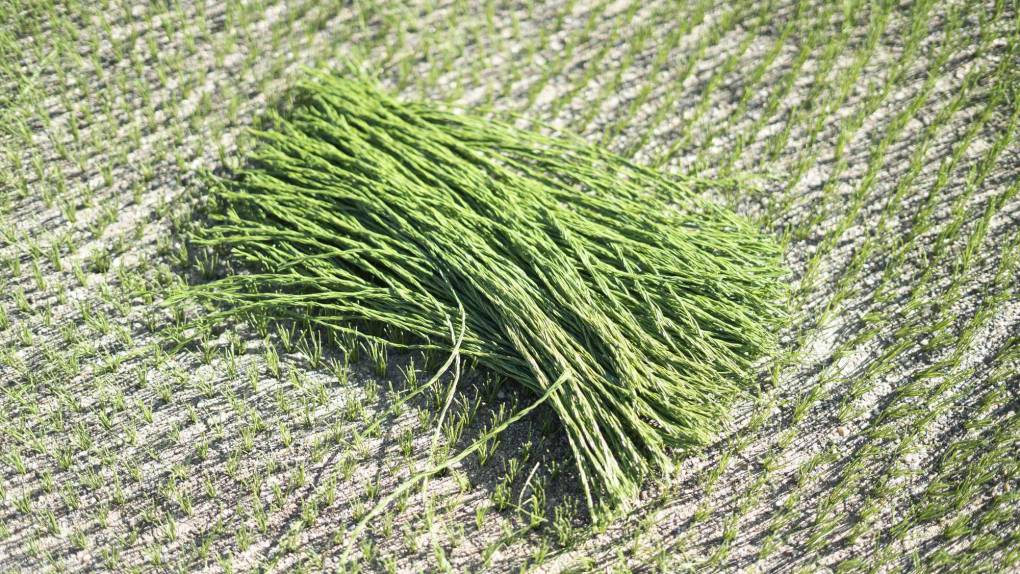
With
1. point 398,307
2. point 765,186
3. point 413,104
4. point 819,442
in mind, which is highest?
point 413,104


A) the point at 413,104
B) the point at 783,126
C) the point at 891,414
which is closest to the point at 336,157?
the point at 413,104

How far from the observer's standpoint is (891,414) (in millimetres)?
2273

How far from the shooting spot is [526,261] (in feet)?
7.73

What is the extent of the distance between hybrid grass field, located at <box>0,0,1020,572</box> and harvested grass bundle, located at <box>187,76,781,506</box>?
0.10 metres

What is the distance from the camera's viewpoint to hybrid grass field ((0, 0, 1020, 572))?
2.07 m

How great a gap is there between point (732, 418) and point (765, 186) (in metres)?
0.89

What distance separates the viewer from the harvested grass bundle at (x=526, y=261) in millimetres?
2172

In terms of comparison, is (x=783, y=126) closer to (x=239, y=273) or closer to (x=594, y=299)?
(x=594, y=299)

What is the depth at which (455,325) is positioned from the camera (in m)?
2.32

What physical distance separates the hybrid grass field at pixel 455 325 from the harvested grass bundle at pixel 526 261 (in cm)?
10

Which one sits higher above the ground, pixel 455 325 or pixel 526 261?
pixel 526 261

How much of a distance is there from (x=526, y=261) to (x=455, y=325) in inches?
10.6

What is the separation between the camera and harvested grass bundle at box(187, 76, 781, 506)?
Answer: 2.17 m

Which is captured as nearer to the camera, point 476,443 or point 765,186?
point 476,443
